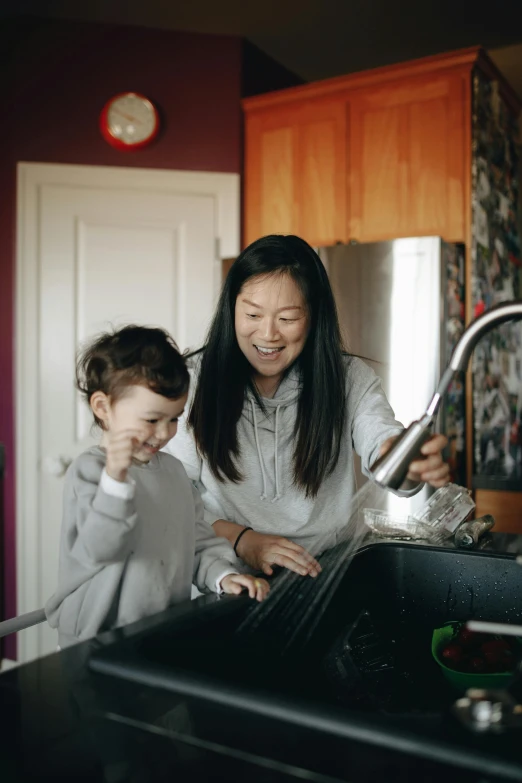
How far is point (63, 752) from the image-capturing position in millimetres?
546

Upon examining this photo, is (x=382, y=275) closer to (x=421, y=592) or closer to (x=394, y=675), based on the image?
(x=421, y=592)

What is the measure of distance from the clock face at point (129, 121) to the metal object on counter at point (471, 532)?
2.37 m

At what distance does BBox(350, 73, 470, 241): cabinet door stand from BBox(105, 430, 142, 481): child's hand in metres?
2.16

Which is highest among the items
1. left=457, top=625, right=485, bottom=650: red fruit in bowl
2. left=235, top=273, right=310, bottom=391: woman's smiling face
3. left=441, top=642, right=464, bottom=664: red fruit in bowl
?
left=235, top=273, right=310, bottom=391: woman's smiling face

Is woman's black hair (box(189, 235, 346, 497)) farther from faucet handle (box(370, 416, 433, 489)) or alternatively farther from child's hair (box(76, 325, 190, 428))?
faucet handle (box(370, 416, 433, 489))

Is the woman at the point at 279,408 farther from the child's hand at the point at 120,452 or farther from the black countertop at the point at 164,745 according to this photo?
the black countertop at the point at 164,745

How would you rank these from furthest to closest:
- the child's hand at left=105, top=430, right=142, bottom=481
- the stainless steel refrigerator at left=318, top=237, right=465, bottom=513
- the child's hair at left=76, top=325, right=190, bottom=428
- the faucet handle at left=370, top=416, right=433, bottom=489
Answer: the stainless steel refrigerator at left=318, top=237, right=465, bottom=513 → the child's hair at left=76, top=325, right=190, bottom=428 → the child's hand at left=105, top=430, right=142, bottom=481 → the faucet handle at left=370, top=416, right=433, bottom=489

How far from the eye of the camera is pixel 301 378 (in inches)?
56.1

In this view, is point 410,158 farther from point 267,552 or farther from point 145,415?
point 145,415

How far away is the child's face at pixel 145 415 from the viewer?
3.12 ft

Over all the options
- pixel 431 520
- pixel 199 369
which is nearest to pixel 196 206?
pixel 199 369

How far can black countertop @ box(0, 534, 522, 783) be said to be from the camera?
20.5 inches

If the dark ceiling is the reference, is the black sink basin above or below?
below

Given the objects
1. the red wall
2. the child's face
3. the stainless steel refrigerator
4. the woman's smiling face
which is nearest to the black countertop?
the child's face
